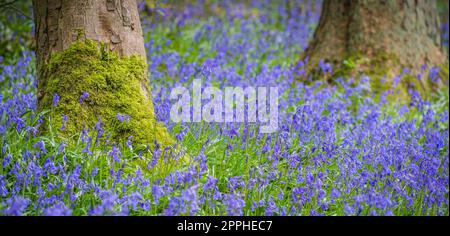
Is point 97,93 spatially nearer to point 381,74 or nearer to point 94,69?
point 94,69

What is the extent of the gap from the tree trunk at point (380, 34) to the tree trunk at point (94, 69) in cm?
332

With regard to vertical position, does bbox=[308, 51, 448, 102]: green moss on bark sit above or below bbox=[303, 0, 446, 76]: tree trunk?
below

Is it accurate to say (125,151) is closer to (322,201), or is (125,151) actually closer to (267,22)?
(322,201)

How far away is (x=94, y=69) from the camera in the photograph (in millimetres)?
3816

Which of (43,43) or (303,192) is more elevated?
(43,43)

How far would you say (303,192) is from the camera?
3420 mm

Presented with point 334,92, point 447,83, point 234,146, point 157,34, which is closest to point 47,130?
point 234,146

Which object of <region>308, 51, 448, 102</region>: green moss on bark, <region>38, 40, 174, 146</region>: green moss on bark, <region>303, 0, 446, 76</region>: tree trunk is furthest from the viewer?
<region>303, 0, 446, 76</region>: tree trunk

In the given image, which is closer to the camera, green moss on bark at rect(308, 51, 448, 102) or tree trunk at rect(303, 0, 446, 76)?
green moss on bark at rect(308, 51, 448, 102)

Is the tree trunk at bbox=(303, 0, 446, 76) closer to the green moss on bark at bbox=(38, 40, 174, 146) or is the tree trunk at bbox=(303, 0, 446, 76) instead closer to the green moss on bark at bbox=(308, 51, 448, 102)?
the green moss on bark at bbox=(308, 51, 448, 102)

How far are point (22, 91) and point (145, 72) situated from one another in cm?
163

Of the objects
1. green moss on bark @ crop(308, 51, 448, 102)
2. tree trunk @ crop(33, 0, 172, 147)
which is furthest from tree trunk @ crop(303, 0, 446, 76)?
tree trunk @ crop(33, 0, 172, 147)

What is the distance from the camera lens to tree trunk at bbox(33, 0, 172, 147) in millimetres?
3752

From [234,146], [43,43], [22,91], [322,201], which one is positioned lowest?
[322,201]
